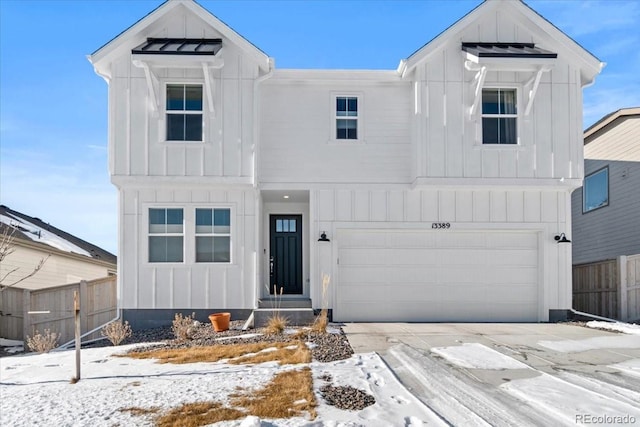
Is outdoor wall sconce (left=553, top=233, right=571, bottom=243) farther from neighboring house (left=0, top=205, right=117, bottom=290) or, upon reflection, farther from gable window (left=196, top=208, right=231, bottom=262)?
neighboring house (left=0, top=205, right=117, bottom=290)

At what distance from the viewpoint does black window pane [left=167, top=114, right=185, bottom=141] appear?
12.0m

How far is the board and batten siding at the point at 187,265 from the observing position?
38.8 ft

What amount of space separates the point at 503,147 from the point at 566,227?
2488mm

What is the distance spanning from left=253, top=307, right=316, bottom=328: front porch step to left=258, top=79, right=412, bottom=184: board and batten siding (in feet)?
10.1

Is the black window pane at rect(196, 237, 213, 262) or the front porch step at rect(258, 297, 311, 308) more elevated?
the black window pane at rect(196, 237, 213, 262)

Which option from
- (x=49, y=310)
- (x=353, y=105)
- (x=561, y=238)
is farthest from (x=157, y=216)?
(x=561, y=238)

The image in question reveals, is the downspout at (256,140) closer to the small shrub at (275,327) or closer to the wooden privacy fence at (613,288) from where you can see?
the small shrub at (275,327)

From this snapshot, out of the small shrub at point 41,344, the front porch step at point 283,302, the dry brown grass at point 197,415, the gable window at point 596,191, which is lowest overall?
the small shrub at point 41,344

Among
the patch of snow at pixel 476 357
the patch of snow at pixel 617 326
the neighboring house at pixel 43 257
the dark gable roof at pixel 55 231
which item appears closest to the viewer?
the patch of snow at pixel 476 357

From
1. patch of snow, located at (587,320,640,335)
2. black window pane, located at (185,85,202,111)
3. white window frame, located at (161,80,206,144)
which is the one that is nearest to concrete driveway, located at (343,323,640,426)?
patch of snow, located at (587,320,640,335)

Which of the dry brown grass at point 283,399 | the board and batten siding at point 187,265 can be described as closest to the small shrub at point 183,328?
the board and batten siding at point 187,265

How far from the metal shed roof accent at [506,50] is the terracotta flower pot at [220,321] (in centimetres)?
789

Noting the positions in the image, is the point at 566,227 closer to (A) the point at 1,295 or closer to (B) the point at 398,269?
(B) the point at 398,269

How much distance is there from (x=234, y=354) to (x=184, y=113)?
6216 mm
